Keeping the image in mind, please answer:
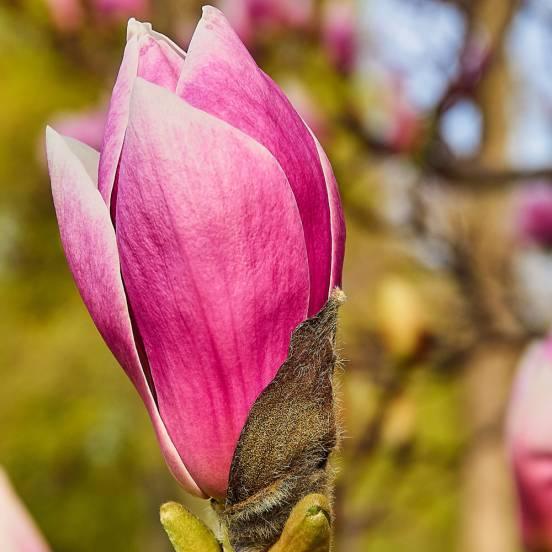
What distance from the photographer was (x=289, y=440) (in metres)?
0.34

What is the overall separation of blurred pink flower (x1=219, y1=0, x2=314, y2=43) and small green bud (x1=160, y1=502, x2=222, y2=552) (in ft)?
5.15

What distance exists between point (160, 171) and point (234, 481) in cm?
13

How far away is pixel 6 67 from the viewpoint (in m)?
5.87

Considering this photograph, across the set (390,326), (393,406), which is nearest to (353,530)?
(393,406)

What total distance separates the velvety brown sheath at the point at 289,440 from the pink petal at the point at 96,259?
0.03 meters

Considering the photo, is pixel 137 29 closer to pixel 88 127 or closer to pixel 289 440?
pixel 289 440

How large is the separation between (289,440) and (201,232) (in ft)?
0.28

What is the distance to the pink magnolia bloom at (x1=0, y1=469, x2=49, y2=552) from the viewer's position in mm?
403

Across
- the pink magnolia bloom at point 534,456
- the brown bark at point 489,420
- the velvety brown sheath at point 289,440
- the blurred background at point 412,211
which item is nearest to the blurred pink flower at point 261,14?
the blurred background at point 412,211

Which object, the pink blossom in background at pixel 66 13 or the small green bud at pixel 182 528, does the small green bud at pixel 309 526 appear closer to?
the small green bud at pixel 182 528

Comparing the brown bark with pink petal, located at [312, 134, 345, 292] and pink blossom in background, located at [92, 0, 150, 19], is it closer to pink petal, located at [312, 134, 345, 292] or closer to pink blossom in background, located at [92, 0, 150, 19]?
pink blossom in background, located at [92, 0, 150, 19]

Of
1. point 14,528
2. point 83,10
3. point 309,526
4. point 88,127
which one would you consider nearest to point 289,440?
point 309,526

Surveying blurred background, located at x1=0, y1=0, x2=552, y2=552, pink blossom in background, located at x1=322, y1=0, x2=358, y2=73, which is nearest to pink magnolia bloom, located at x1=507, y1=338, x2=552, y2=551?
blurred background, located at x1=0, y1=0, x2=552, y2=552

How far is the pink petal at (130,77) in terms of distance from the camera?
1.16ft
